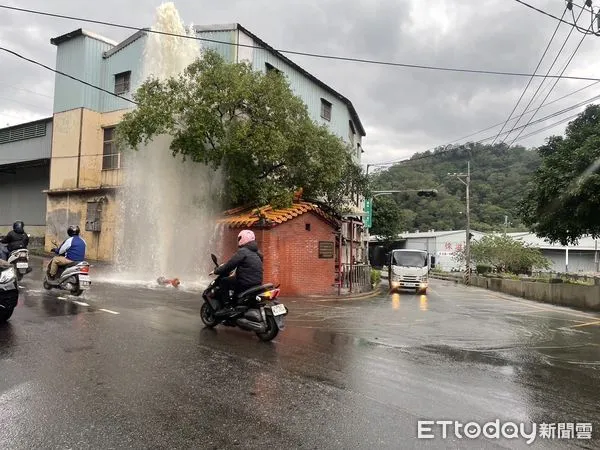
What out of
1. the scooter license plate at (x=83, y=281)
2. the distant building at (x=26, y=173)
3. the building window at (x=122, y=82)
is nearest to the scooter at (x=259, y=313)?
the scooter license plate at (x=83, y=281)

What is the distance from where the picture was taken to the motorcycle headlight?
297 inches

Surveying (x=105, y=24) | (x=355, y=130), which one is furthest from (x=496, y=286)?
(x=105, y=24)

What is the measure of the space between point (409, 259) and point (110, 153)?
15552 mm

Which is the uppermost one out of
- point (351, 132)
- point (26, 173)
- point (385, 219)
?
point (351, 132)

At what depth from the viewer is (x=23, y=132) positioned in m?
29.3

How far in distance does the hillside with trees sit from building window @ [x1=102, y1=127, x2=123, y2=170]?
40.4 feet

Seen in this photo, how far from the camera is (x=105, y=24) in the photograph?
1444 cm

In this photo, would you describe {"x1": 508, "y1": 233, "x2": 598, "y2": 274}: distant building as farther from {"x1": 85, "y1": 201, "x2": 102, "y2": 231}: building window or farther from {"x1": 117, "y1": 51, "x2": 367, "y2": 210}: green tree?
{"x1": 85, "y1": 201, "x2": 102, "y2": 231}: building window

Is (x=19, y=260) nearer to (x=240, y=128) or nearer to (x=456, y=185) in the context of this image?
(x=240, y=128)

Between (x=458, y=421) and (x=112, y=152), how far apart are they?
22.9 m

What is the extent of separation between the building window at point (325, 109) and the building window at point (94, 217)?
1331 centimetres

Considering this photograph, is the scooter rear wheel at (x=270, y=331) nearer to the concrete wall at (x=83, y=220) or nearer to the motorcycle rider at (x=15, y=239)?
the motorcycle rider at (x=15, y=239)

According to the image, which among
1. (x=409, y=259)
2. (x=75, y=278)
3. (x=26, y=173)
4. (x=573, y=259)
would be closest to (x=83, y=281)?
(x=75, y=278)

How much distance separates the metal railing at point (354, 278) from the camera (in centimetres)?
1870
